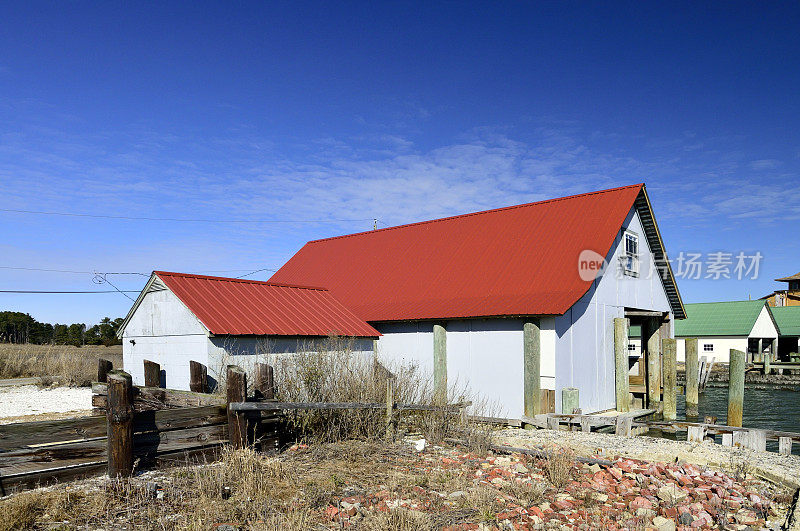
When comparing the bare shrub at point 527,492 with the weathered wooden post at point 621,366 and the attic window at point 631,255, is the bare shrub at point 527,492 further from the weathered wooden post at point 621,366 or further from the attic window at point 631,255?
the attic window at point 631,255

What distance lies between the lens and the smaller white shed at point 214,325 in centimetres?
1527

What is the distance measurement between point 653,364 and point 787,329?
41.9 metres

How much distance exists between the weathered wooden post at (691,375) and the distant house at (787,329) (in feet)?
121

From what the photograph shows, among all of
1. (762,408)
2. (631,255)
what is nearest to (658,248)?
(631,255)

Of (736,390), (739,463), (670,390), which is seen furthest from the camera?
(670,390)

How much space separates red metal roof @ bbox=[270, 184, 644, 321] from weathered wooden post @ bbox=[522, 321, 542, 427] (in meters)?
0.63

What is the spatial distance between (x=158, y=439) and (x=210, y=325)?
20.6ft

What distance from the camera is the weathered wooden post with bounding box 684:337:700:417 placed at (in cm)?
2374

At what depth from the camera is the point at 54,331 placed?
60.2 m

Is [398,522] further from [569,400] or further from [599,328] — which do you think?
[599,328]

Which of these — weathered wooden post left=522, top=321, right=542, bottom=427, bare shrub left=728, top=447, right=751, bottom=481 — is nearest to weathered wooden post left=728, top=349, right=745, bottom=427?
bare shrub left=728, top=447, right=751, bottom=481


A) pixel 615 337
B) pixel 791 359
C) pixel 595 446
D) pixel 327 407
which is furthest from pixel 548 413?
pixel 791 359

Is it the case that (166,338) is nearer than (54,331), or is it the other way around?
(166,338)

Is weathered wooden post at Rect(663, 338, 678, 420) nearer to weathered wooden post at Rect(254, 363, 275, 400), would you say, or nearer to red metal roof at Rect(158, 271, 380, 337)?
red metal roof at Rect(158, 271, 380, 337)
